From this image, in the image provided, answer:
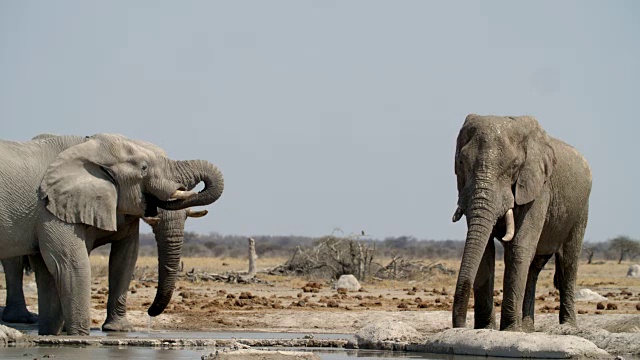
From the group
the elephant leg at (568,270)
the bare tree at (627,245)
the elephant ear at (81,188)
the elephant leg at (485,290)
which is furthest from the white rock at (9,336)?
the bare tree at (627,245)

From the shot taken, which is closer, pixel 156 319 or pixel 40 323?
pixel 40 323

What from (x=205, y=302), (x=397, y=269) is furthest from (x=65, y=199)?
(x=397, y=269)

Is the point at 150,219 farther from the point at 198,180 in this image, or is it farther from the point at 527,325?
the point at 527,325

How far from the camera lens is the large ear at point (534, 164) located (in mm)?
19406

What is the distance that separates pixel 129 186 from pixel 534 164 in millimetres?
6035

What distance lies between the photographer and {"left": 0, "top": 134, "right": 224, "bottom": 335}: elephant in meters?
20.0

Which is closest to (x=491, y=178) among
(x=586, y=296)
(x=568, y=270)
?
(x=568, y=270)

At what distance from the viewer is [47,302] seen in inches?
815

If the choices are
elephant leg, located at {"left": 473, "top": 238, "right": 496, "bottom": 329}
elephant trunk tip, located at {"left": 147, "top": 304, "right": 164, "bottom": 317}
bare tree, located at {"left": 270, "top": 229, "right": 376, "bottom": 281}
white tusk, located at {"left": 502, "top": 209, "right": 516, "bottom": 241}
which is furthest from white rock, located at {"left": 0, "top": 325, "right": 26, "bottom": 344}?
→ bare tree, located at {"left": 270, "top": 229, "right": 376, "bottom": 281}

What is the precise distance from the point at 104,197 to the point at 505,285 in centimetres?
600

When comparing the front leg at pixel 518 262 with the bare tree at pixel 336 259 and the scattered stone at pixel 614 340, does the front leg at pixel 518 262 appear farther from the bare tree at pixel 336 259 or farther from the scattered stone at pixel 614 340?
the bare tree at pixel 336 259

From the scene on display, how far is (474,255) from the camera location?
18453mm

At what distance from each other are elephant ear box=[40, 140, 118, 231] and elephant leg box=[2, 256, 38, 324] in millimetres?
3953

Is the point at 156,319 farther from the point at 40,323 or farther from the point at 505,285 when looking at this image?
the point at 505,285
